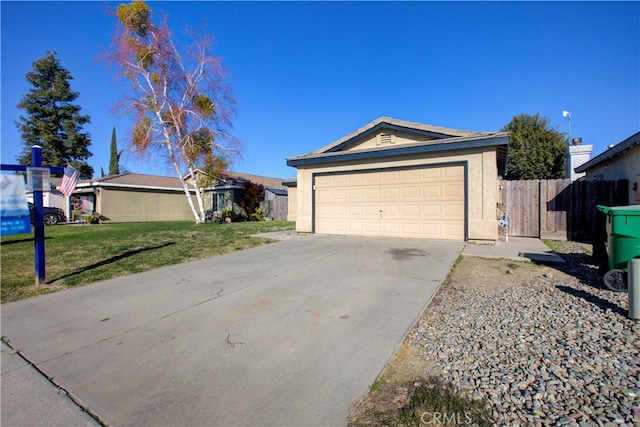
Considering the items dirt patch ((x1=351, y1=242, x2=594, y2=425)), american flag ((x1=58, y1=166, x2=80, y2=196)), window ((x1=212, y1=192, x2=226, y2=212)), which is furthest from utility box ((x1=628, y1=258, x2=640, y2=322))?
window ((x1=212, y1=192, x2=226, y2=212))

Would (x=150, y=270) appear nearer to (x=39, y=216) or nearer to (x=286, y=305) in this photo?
(x=39, y=216)

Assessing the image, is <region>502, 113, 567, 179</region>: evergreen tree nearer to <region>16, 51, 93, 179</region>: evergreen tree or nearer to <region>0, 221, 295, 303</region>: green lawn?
<region>0, 221, 295, 303</region>: green lawn

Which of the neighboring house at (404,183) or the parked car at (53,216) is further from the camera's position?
the parked car at (53,216)

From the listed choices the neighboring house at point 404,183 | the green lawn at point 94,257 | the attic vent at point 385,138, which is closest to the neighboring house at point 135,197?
the green lawn at point 94,257

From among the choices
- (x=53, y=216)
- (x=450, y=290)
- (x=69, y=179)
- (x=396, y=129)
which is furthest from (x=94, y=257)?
(x=53, y=216)

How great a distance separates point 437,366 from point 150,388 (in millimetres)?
2443

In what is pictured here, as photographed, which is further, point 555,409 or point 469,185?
point 469,185

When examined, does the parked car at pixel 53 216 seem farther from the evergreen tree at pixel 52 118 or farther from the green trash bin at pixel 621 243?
the green trash bin at pixel 621 243

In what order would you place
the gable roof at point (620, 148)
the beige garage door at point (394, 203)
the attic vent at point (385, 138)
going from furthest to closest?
1. the attic vent at point (385, 138)
2. the beige garage door at point (394, 203)
3. the gable roof at point (620, 148)

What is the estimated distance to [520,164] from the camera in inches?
899

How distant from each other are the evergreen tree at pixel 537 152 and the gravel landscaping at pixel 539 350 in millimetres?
21395

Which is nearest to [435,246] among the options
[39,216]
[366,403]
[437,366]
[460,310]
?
[460,310]

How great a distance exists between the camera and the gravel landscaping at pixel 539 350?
2.15 meters

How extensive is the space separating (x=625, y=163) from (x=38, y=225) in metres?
15.4
